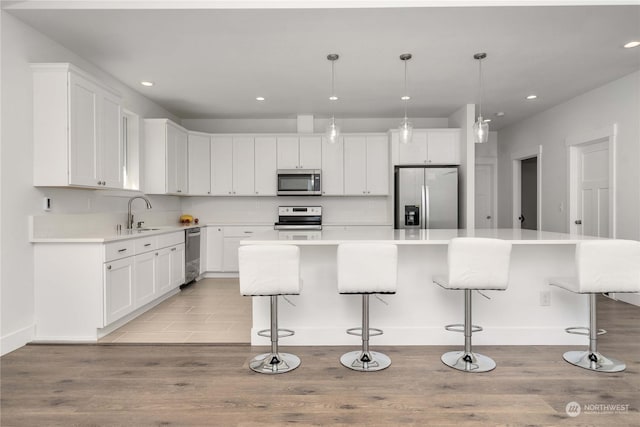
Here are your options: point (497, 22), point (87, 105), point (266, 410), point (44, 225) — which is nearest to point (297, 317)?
point (266, 410)

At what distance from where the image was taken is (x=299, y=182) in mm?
5734

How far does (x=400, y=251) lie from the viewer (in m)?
2.92

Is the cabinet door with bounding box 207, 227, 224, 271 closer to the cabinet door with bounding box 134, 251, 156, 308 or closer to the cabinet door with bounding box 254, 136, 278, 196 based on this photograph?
the cabinet door with bounding box 254, 136, 278, 196

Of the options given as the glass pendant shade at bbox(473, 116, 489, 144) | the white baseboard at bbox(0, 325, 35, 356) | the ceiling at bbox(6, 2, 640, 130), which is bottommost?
the white baseboard at bbox(0, 325, 35, 356)

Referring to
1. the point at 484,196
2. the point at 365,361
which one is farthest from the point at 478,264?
the point at 484,196

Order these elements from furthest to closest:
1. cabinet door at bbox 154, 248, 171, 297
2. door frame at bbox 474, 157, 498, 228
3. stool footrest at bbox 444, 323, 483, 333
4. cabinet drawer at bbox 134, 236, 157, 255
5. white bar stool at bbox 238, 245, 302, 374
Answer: door frame at bbox 474, 157, 498, 228, cabinet door at bbox 154, 248, 171, 297, cabinet drawer at bbox 134, 236, 157, 255, stool footrest at bbox 444, 323, 483, 333, white bar stool at bbox 238, 245, 302, 374

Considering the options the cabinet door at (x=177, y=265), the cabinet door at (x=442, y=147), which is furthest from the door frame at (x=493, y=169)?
the cabinet door at (x=177, y=265)

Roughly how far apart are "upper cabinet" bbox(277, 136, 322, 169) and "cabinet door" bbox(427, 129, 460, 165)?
5.62 feet

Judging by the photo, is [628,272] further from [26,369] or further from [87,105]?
[87,105]

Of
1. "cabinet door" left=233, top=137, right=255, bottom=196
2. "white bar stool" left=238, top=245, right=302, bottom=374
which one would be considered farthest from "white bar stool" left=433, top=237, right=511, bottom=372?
"cabinet door" left=233, top=137, right=255, bottom=196

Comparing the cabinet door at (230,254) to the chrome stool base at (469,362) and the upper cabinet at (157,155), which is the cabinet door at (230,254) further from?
the chrome stool base at (469,362)

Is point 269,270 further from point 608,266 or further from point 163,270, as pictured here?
point 163,270

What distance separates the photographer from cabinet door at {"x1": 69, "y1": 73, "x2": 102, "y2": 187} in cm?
305

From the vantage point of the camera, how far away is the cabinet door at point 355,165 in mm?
5766
